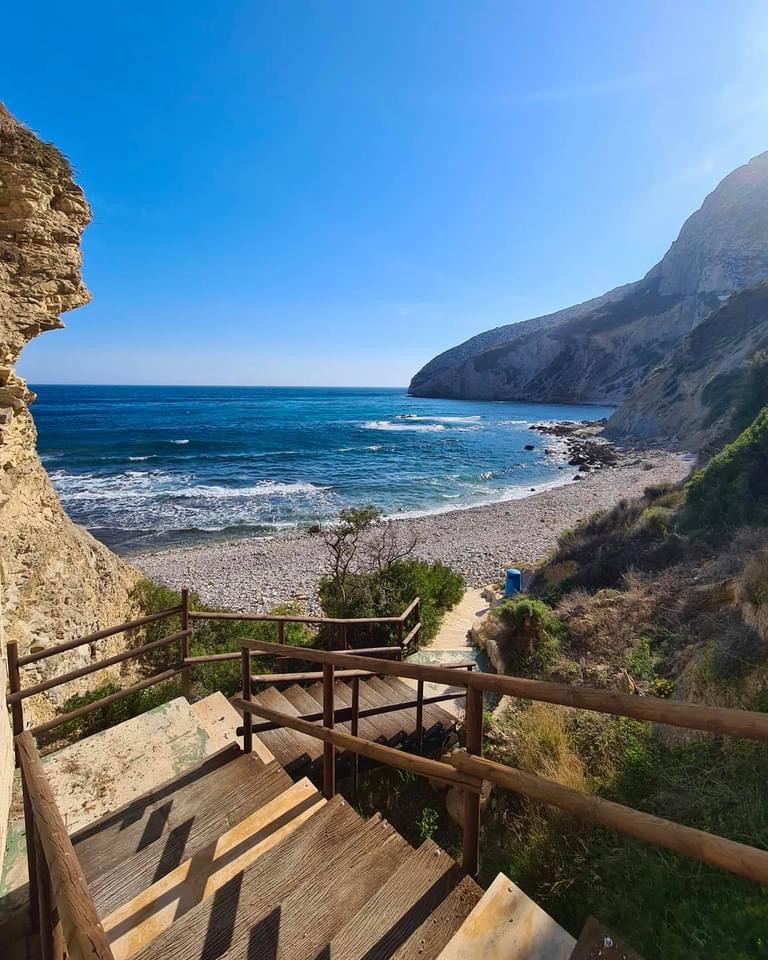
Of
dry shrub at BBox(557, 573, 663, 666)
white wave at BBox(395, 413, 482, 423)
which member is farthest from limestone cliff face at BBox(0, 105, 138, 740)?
white wave at BBox(395, 413, 482, 423)

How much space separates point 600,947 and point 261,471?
35575 mm

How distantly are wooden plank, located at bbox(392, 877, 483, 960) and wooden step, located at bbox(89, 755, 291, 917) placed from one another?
4.92 feet

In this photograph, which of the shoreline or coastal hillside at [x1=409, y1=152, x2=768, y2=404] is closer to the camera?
the shoreline

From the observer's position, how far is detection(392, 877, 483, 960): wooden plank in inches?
74.9

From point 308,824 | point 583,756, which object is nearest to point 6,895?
point 308,824

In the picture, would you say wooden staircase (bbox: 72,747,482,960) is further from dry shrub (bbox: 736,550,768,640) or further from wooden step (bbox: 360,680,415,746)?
dry shrub (bbox: 736,550,768,640)

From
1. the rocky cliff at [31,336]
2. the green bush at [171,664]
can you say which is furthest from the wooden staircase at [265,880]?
the rocky cliff at [31,336]

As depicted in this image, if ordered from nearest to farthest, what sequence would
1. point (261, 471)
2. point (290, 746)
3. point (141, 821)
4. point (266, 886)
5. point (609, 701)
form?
1. point (609, 701)
2. point (266, 886)
3. point (141, 821)
4. point (290, 746)
5. point (261, 471)

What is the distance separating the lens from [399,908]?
211 cm

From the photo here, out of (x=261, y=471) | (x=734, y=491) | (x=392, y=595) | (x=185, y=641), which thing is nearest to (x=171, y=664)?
(x=185, y=641)

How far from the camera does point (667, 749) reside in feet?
13.0

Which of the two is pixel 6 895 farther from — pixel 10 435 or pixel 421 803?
pixel 10 435

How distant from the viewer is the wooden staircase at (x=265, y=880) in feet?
6.70

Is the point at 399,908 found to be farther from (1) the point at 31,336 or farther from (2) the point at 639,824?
(1) the point at 31,336
